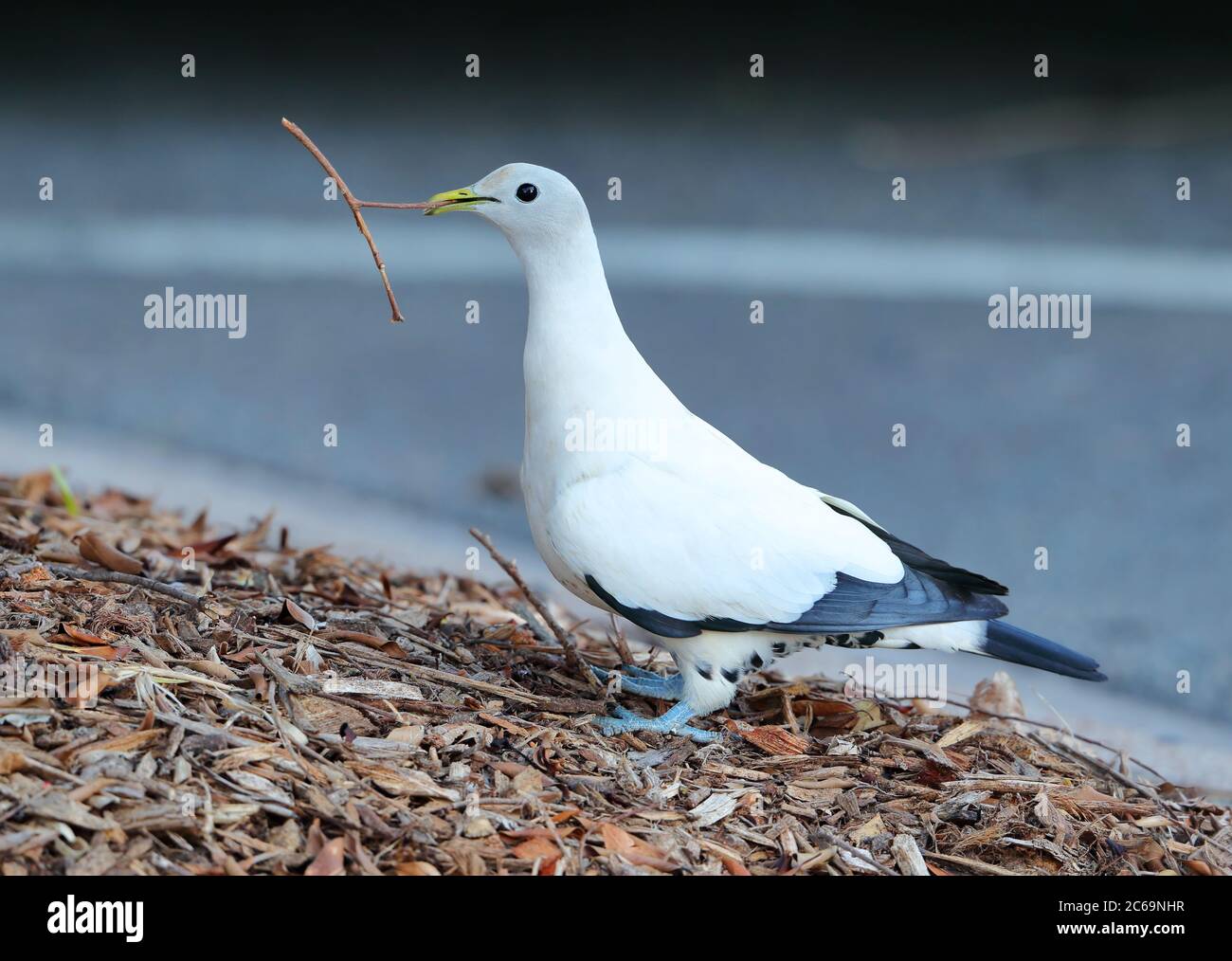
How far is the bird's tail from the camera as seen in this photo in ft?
10.9

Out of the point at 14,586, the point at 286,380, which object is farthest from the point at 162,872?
the point at 286,380

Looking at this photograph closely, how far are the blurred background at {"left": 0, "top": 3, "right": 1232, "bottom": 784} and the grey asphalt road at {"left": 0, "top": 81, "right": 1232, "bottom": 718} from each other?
3cm

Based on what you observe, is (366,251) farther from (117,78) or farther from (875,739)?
(875,739)

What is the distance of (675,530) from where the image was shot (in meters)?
3.32

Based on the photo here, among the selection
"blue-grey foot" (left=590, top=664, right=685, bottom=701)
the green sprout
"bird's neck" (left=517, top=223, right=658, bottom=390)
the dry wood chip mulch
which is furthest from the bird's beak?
the green sprout

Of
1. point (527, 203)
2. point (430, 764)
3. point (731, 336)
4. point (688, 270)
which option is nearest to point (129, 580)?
point (430, 764)

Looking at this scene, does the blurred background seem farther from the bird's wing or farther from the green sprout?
the bird's wing

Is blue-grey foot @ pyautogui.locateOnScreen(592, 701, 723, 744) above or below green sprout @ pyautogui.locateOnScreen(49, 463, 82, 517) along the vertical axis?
below

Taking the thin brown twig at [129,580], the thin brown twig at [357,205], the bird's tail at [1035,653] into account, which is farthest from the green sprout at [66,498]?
the bird's tail at [1035,653]

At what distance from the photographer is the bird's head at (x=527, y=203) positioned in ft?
11.2

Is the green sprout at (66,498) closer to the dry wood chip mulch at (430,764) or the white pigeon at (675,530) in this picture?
the dry wood chip mulch at (430,764)

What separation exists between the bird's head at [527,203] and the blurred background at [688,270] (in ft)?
6.38

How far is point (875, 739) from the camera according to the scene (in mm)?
3529

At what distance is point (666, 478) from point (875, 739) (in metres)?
Answer: 0.90
